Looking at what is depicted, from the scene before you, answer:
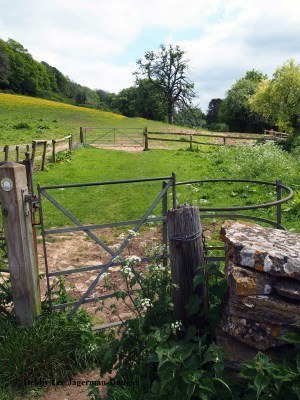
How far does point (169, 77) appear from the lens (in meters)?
61.9

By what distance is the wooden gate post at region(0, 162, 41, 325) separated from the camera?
3881 mm

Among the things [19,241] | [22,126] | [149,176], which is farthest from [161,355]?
[22,126]

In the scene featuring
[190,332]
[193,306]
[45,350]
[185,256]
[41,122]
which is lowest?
[45,350]

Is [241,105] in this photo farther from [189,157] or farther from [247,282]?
[247,282]

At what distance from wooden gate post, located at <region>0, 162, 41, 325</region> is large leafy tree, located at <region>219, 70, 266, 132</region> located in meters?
53.4

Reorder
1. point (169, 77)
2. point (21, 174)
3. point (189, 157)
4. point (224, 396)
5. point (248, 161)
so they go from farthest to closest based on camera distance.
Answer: point (169, 77)
point (189, 157)
point (248, 161)
point (21, 174)
point (224, 396)

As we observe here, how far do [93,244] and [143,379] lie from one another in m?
4.89

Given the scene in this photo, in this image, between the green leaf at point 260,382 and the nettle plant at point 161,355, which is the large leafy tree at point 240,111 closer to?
the nettle plant at point 161,355

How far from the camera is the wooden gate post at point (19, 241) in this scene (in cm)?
388

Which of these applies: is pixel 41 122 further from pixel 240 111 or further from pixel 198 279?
pixel 198 279

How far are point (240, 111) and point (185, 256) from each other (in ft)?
188

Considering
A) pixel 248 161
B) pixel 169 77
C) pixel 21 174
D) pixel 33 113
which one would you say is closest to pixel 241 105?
pixel 169 77

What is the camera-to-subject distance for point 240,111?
57812mm

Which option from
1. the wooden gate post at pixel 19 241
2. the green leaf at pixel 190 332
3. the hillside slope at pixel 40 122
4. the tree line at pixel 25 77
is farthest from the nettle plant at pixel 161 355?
the tree line at pixel 25 77
